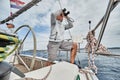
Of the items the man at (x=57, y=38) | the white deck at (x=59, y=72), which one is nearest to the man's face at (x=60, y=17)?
the man at (x=57, y=38)

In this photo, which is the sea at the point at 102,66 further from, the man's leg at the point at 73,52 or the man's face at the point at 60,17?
the man's face at the point at 60,17

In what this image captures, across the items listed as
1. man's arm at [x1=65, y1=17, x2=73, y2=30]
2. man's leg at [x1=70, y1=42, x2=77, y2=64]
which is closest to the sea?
man's leg at [x1=70, y1=42, x2=77, y2=64]

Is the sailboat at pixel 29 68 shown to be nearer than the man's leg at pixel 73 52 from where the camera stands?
Yes

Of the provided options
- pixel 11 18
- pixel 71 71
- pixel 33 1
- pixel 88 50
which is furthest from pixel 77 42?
pixel 11 18

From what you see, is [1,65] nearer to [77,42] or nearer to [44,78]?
[44,78]

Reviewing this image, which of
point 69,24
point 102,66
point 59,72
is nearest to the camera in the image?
point 59,72

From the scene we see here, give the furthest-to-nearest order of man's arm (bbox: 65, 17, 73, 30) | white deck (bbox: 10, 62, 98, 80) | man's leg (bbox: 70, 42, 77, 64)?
man's arm (bbox: 65, 17, 73, 30) < man's leg (bbox: 70, 42, 77, 64) < white deck (bbox: 10, 62, 98, 80)

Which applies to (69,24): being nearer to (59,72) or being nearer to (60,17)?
(60,17)

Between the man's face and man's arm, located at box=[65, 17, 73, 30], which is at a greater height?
the man's face

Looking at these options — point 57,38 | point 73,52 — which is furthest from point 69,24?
point 73,52

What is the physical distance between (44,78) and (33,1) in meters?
3.57

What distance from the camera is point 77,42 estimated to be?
272 cm

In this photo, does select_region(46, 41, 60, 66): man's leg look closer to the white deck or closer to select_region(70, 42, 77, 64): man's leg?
select_region(70, 42, 77, 64): man's leg

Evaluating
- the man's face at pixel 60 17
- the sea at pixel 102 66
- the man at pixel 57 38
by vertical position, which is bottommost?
the sea at pixel 102 66
